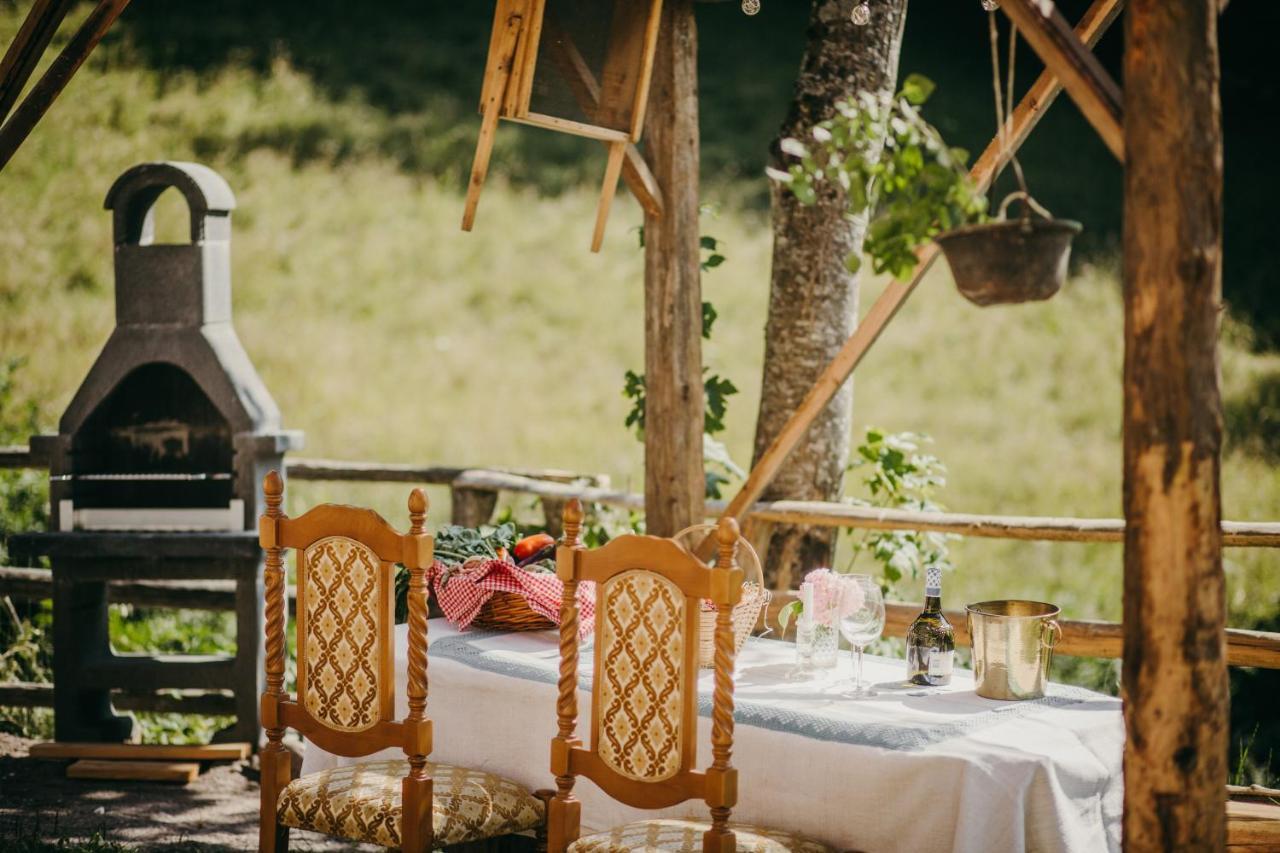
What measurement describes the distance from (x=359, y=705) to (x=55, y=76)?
2.23m

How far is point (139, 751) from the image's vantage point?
5.29 m

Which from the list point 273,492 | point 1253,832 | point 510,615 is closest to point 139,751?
point 510,615

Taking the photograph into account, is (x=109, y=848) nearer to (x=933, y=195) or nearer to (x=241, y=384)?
(x=241, y=384)

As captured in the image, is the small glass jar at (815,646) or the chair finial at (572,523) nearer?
the chair finial at (572,523)

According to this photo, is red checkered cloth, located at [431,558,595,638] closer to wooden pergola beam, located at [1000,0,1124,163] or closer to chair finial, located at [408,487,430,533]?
chair finial, located at [408,487,430,533]

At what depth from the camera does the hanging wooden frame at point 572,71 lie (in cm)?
388

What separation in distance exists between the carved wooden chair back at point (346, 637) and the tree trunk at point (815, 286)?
2.40 metres

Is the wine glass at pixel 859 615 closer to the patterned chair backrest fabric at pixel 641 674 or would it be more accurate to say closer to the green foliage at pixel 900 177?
the patterned chair backrest fabric at pixel 641 674

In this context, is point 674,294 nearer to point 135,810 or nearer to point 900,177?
point 900,177

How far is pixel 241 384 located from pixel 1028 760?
3.51m

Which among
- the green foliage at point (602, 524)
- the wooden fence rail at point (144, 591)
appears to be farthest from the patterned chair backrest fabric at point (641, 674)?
the wooden fence rail at point (144, 591)

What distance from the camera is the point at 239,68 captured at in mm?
18672

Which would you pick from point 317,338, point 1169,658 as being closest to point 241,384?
point 1169,658

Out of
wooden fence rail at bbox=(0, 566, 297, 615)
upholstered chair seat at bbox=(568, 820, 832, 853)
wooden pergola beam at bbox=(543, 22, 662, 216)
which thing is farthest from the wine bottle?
wooden fence rail at bbox=(0, 566, 297, 615)
